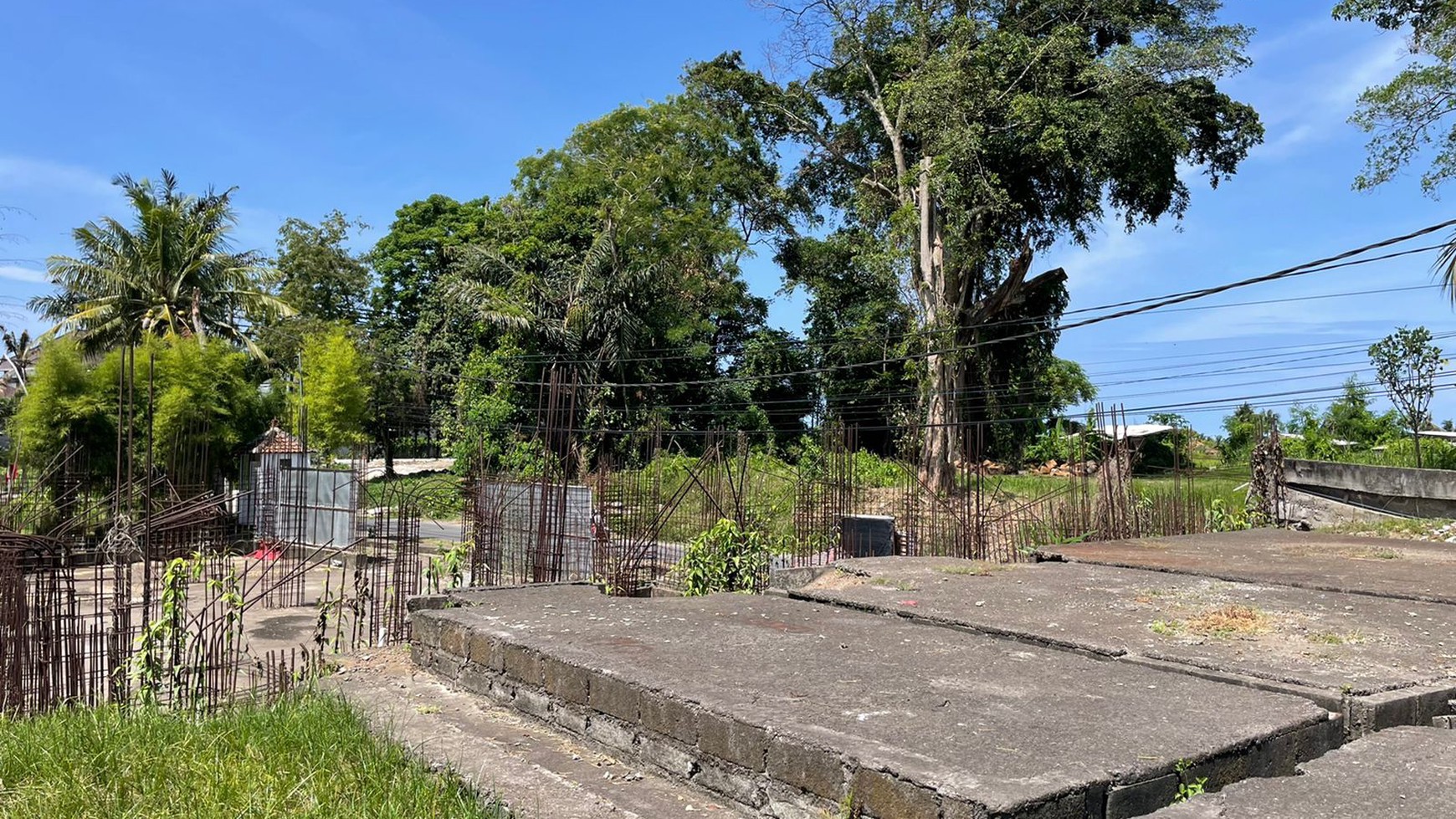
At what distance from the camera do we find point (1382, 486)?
13680mm

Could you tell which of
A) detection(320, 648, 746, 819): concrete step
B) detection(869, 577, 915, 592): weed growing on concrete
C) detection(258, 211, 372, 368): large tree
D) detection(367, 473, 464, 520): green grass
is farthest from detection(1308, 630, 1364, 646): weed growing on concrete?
detection(258, 211, 372, 368): large tree

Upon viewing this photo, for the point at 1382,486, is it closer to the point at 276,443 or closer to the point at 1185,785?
the point at 1185,785

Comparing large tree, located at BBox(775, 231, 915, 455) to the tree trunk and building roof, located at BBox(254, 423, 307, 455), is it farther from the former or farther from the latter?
building roof, located at BBox(254, 423, 307, 455)

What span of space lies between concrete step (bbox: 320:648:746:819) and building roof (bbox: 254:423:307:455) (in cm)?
1407

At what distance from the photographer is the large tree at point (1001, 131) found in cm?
2067

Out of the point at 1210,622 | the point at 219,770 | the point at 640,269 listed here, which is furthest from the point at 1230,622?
the point at 640,269

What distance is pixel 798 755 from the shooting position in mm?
3402

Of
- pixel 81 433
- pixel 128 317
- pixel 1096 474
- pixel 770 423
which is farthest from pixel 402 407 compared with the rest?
pixel 1096 474

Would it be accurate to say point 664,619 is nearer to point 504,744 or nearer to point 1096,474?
point 504,744

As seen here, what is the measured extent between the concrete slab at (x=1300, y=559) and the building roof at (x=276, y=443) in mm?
14255

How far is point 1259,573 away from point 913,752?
19.4 ft

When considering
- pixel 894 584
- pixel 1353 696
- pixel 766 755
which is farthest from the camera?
pixel 894 584

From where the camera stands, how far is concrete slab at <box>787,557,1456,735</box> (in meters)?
4.34

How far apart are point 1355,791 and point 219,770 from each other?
400cm
